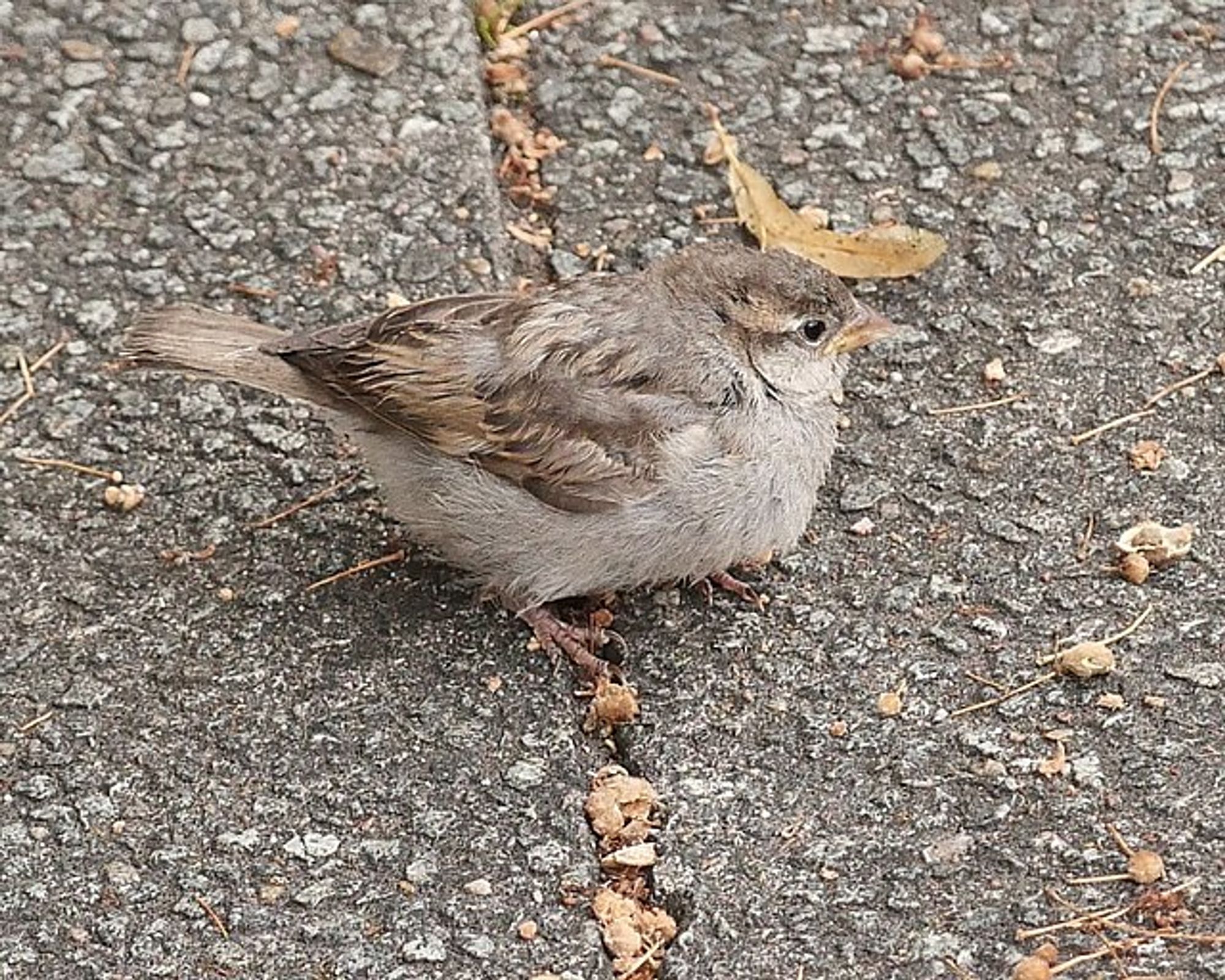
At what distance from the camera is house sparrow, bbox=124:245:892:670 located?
473cm

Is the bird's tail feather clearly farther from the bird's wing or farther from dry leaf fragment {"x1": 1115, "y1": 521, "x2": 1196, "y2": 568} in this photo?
dry leaf fragment {"x1": 1115, "y1": 521, "x2": 1196, "y2": 568}

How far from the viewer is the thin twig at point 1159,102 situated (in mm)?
5965

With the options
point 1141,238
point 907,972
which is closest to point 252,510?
point 907,972

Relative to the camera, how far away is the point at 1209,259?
5.63 m

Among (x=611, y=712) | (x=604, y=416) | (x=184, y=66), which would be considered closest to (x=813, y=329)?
(x=604, y=416)

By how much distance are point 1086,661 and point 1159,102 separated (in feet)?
6.92

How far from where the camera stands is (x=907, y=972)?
407 centimetres

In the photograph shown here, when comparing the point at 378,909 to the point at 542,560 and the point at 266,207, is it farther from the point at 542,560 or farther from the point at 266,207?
the point at 266,207

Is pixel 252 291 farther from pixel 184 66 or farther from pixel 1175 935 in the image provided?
pixel 1175 935

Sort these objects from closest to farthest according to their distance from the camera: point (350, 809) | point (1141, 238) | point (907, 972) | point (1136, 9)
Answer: point (907, 972)
point (350, 809)
point (1141, 238)
point (1136, 9)

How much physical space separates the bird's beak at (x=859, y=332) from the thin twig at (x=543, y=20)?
188 centimetres

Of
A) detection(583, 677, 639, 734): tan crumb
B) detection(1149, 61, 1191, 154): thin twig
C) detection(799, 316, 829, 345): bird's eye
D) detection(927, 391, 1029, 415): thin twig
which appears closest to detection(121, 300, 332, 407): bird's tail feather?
detection(583, 677, 639, 734): tan crumb

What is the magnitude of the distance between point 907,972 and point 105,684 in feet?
6.11

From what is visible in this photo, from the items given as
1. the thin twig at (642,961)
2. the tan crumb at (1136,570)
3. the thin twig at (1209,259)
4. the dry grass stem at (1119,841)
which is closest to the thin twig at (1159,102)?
the thin twig at (1209,259)
